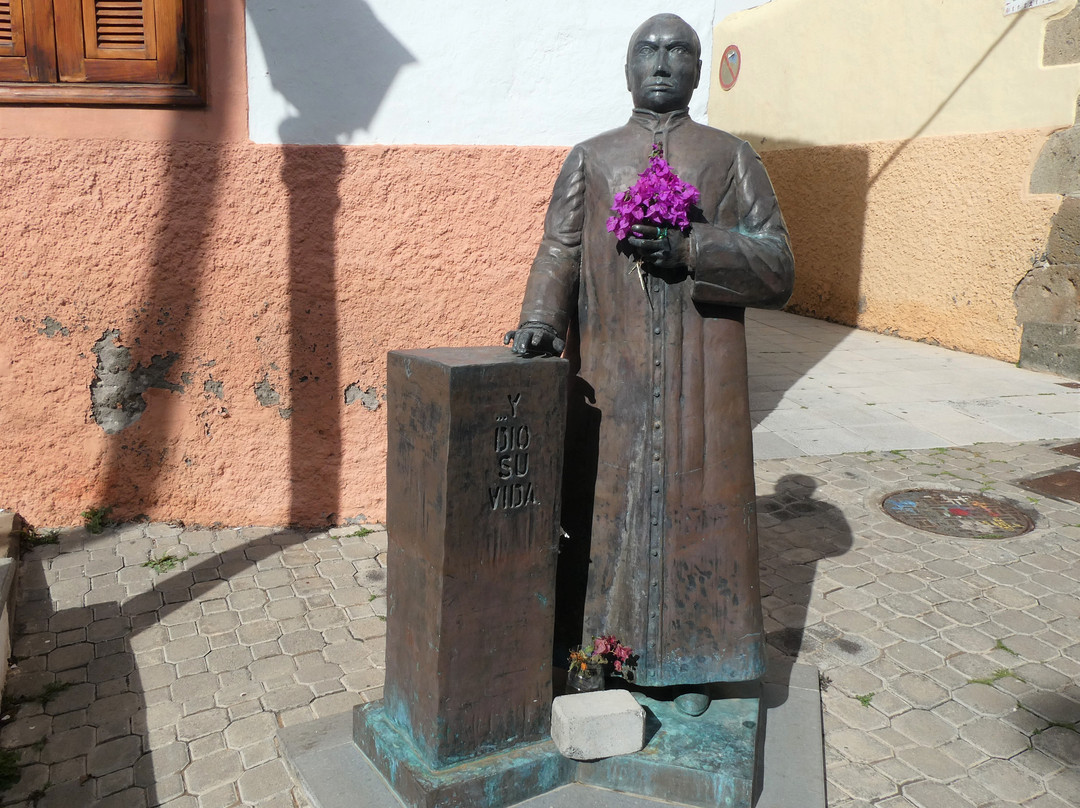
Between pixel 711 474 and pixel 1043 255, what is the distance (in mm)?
7345

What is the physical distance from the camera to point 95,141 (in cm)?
443

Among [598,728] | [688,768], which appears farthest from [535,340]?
[688,768]

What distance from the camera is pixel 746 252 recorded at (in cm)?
256

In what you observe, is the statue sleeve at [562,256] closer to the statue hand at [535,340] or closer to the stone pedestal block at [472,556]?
the statue hand at [535,340]

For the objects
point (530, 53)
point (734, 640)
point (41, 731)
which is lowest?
point (41, 731)

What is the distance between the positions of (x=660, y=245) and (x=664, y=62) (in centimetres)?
57

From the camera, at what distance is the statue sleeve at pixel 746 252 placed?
254 centimetres

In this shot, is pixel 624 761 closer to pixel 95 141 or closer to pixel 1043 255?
pixel 95 141

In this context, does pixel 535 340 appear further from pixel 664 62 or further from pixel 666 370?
pixel 664 62

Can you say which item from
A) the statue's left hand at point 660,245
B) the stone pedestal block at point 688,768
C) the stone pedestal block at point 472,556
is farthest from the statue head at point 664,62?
the stone pedestal block at point 688,768

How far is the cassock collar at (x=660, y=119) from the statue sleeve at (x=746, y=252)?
0.21m

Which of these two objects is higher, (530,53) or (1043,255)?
(530,53)

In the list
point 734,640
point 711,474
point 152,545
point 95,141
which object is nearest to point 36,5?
point 95,141

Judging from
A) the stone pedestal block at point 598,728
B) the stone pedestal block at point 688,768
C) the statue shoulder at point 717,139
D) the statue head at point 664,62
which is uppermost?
the statue head at point 664,62
